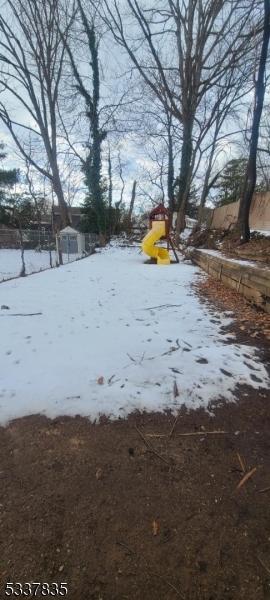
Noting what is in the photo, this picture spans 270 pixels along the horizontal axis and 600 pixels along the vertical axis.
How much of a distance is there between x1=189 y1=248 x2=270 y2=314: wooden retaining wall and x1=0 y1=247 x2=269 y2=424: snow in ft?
2.54

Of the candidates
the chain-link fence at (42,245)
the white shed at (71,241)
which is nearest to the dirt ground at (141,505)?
the chain-link fence at (42,245)

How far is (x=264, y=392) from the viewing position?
2205 millimetres

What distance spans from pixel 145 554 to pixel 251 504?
560 millimetres

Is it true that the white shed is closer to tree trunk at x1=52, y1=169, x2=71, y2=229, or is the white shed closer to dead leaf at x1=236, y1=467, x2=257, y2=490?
tree trunk at x1=52, y1=169, x2=71, y2=229

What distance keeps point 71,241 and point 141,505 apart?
16.9 meters

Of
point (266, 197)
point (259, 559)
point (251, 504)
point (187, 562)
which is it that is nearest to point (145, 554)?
point (187, 562)

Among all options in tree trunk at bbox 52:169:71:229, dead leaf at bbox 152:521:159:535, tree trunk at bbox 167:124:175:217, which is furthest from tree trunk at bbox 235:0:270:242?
tree trunk at bbox 52:169:71:229

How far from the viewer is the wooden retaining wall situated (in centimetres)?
410

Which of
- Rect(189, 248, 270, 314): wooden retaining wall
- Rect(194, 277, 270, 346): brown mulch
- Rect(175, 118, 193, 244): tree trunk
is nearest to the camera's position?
Rect(194, 277, 270, 346): brown mulch

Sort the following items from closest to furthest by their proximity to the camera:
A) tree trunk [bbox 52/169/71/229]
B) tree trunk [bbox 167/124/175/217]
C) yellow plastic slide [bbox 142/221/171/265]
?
yellow plastic slide [bbox 142/221/171/265] < tree trunk [bbox 52/169/71/229] < tree trunk [bbox 167/124/175/217]

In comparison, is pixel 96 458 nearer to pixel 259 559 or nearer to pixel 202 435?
pixel 202 435

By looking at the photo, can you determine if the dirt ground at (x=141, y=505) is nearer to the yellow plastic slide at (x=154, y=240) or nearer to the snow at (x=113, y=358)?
the snow at (x=113, y=358)

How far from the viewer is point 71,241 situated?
17.2 metres

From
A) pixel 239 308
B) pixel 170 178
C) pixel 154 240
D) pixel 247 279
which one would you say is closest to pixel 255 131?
pixel 154 240
